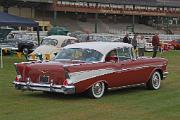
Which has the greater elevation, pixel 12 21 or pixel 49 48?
pixel 12 21

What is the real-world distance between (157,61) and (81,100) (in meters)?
3.57

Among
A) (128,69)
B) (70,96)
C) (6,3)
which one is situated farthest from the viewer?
(6,3)

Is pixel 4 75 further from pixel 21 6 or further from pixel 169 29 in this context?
pixel 169 29

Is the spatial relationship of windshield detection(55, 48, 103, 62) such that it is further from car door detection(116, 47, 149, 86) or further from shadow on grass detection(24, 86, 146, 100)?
shadow on grass detection(24, 86, 146, 100)

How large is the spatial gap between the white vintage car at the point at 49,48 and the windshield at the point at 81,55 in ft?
35.3

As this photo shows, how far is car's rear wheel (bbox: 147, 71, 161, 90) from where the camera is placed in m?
15.1

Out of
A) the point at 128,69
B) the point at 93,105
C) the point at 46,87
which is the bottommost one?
the point at 93,105

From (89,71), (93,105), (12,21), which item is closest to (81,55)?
(89,71)

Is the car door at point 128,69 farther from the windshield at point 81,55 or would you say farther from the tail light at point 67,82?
the tail light at point 67,82

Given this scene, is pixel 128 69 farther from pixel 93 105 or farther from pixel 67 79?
pixel 93 105

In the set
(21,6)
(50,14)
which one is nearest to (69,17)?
(50,14)

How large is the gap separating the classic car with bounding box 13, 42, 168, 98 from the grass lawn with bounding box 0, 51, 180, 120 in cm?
33

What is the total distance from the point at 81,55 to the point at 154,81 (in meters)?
2.78

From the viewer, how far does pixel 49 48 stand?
26.0 metres
